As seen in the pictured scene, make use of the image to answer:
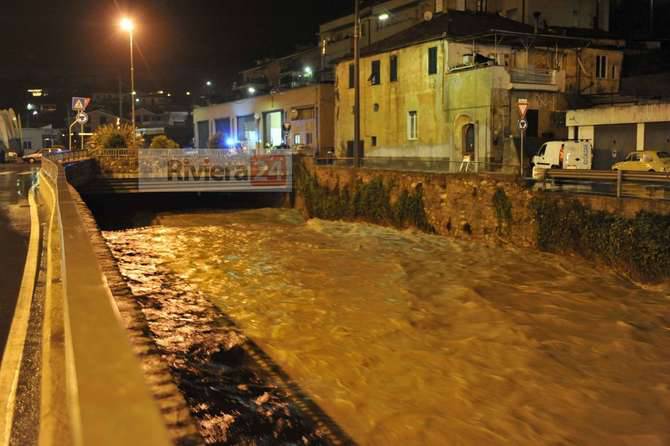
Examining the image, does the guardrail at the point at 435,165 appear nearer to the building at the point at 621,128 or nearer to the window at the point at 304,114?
the building at the point at 621,128

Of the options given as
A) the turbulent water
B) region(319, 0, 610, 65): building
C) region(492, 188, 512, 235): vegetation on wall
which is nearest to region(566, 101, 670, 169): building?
region(319, 0, 610, 65): building

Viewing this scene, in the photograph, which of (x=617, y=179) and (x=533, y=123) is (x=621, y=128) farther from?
(x=617, y=179)

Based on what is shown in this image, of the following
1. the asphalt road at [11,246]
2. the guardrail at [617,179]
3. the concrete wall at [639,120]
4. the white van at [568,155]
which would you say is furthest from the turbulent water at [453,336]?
the concrete wall at [639,120]

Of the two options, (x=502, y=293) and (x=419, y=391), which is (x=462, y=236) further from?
(x=419, y=391)

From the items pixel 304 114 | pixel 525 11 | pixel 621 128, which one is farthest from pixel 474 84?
pixel 304 114

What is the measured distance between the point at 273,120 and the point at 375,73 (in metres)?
19.5

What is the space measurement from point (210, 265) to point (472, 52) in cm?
2126

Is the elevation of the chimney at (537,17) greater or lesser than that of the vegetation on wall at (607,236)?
greater

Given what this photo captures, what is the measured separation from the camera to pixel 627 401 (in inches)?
344

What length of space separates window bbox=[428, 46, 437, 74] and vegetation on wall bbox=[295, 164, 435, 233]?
28.5ft

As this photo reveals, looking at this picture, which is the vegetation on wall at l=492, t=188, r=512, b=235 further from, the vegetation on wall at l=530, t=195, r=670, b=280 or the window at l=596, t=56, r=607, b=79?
the window at l=596, t=56, r=607, b=79

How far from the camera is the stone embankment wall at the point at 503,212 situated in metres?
15.3

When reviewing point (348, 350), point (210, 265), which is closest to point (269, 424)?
point (348, 350)

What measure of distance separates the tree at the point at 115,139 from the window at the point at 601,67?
87.8 ft
